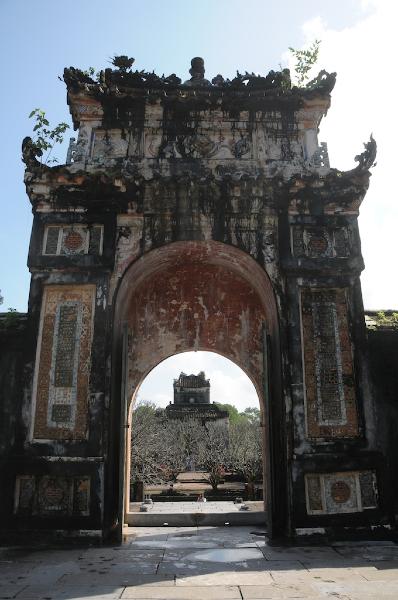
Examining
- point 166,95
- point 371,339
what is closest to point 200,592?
point 371,339

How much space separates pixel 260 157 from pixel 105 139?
3.01m

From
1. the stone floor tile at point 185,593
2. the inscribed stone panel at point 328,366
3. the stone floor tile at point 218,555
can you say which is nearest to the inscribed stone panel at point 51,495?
the stone floor tile at point 218,555

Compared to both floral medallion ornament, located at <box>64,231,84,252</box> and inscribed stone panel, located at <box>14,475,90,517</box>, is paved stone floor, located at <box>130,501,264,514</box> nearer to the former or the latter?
inscribed stone panel, located at <box>14,475,90,517</box>

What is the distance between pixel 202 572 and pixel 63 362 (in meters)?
3.76

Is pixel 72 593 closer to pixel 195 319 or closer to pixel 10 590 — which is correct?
pixel 10 590

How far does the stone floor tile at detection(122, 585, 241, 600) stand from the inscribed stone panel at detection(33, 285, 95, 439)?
304cm

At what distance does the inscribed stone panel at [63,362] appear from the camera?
304 inches

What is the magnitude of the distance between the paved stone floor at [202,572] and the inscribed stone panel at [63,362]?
5.69 ft

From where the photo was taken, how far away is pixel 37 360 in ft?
26.3

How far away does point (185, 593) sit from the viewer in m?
4.94

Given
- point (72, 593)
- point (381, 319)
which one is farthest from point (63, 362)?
point (381, 319)

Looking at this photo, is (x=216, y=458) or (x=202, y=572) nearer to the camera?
(x=202, y=572)

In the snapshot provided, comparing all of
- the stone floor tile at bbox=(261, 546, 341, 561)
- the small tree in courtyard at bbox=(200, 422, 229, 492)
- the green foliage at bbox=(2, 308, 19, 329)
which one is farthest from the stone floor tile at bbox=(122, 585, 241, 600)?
the small tree in courtyard at bbox=(200, 422, 229, 492)

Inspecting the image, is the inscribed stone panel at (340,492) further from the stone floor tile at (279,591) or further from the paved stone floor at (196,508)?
the paved stone floor at (196,508)
